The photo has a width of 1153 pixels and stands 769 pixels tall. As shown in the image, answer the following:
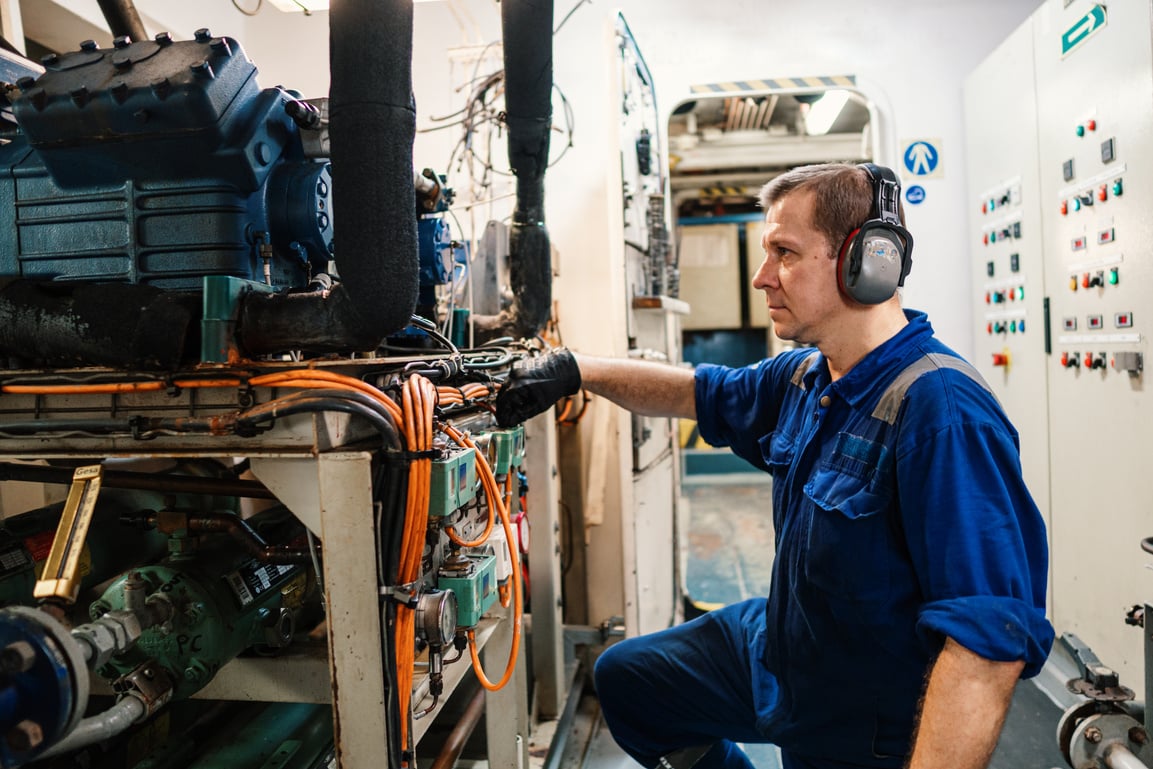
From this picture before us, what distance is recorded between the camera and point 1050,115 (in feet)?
8.08

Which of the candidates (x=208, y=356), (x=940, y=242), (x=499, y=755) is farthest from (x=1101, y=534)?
(x=208, y=356)

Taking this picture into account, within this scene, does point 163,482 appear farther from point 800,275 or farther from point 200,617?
point 800,275

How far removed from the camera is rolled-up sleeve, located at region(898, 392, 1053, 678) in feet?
3.37

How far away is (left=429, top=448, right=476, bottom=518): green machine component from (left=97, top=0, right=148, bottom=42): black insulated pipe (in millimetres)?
1393

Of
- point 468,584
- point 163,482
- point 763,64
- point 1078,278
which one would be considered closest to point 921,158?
point 763,64

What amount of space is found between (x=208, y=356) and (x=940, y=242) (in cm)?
301

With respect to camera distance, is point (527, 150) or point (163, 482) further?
point (527, 150)

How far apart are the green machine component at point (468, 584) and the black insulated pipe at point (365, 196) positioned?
410mm

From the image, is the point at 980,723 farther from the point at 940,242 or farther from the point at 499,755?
the point at 940,242

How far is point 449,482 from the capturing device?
3.46 feet

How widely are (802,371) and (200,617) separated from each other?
123 centimetres

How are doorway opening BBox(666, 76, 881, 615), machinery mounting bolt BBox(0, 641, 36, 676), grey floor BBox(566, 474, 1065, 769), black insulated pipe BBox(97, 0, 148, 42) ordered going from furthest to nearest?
doorway opening BBox(666, 76, 881, 615) < grey floor BBox(566, 474, 1065, 769) < black insulated pipe BBox(97, 0, 148, 42) < machinery mounting bolt BBox(0, 641, 36, 676)

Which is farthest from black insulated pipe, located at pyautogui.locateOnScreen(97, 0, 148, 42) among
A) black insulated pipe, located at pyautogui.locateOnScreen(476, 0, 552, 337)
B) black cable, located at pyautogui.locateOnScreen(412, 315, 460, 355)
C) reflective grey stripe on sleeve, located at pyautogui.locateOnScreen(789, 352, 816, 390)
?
reflective grey stripe on sleeve, located at pyautogui.locateOnScreen(789, 352, 816, 390)

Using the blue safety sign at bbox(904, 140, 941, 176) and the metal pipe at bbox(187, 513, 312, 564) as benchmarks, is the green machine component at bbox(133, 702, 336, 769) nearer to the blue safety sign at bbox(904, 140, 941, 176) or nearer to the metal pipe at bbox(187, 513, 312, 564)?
the metal pipe at bbox(187, 513, 312, 564)
